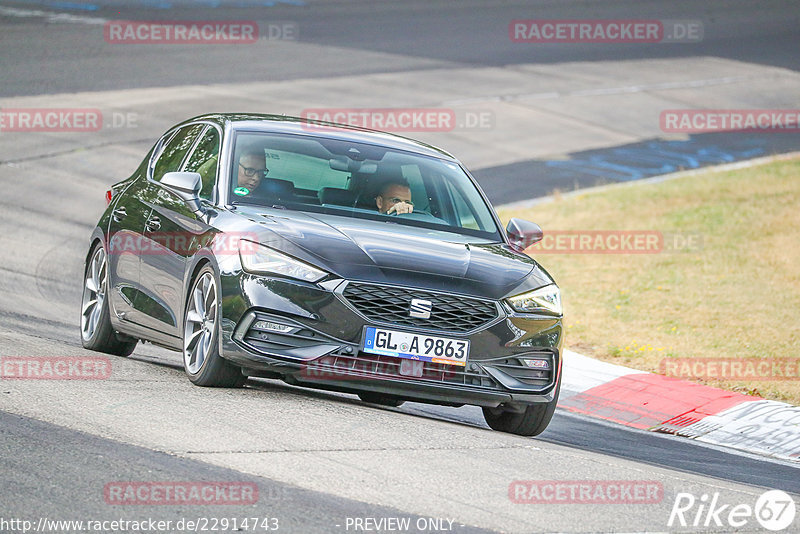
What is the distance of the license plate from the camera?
23.8 feet

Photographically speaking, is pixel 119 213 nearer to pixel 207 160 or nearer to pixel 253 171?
pixel 207 160

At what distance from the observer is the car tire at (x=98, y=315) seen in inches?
376

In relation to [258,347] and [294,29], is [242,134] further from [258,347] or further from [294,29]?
[294,29]

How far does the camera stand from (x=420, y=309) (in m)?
7.31

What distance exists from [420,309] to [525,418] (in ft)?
4.32

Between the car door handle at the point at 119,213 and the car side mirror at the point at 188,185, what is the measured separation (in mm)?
1106

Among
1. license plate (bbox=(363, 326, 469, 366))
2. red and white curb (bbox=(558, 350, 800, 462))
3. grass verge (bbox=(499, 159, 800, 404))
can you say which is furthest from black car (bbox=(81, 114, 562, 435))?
grass verge (bbox=(499, 159, 800, 404))

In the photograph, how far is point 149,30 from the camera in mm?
30656
